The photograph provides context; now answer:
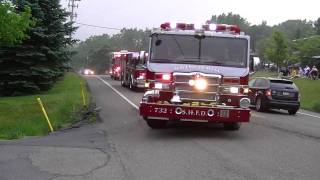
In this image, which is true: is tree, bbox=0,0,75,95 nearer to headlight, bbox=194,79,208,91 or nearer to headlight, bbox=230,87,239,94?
headlight, bbox=194,79,208,91

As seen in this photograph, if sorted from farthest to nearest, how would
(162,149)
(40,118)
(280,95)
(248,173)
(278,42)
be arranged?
(278,42), (280,95), (40,118), (162,149), (248,173)

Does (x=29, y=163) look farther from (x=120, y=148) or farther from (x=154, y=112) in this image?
(x=154, y=112)

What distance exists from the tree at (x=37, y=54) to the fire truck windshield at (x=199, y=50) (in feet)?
50.0

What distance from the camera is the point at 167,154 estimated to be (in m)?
11.5

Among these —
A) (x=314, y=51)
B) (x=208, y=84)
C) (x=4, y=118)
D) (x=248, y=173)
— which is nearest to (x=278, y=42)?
(x=314, y=51)

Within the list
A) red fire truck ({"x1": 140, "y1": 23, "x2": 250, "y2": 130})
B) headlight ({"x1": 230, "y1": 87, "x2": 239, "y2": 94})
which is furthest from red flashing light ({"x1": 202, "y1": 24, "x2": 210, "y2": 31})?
headlight ({"x1": 230, "y1": 87, "x2": 239, "y2": 94})

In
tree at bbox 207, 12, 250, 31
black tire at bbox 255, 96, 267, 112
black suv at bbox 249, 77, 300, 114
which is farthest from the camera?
tree at bbox 207, 12, 250, 31

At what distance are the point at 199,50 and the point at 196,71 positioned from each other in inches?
24.1

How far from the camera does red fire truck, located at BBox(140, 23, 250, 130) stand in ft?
45.0

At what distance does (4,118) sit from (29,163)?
11.0 metres

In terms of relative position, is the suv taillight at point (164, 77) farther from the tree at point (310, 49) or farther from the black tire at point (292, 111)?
the tree at point (310, 49)

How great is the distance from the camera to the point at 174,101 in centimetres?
1381

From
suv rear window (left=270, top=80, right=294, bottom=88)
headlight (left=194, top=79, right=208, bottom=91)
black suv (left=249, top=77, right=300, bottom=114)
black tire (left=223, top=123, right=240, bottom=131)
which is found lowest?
black tire (left=223, top=123, right=240, bottom=131)

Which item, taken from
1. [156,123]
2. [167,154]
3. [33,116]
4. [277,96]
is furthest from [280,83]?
[167,154]
